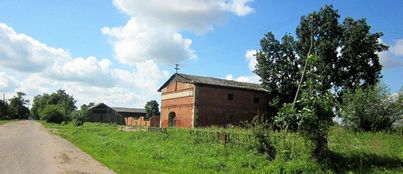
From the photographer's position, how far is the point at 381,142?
62.8ft

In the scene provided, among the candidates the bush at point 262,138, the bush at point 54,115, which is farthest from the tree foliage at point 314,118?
the bush at point 54,115

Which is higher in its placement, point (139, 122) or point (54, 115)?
point (54, 115)

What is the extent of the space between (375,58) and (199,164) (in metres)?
31.6

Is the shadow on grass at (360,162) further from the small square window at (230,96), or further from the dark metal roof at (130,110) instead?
the dark metal roof at (130,110)

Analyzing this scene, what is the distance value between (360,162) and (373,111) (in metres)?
9.02

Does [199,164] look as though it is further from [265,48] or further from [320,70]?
[265,48]

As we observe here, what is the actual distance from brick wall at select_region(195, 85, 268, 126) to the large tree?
2032 millimetres

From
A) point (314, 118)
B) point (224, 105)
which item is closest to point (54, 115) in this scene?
point (224, 105)

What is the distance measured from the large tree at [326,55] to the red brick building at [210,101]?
7.85 ft

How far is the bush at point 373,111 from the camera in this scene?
2381 centimetres

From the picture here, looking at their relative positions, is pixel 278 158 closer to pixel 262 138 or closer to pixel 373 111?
pixel 262 138

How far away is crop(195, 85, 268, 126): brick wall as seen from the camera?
44719mm

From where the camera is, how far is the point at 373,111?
23.9 metres

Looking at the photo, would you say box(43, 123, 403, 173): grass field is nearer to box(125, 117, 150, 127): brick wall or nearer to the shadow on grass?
the shadow on grass
